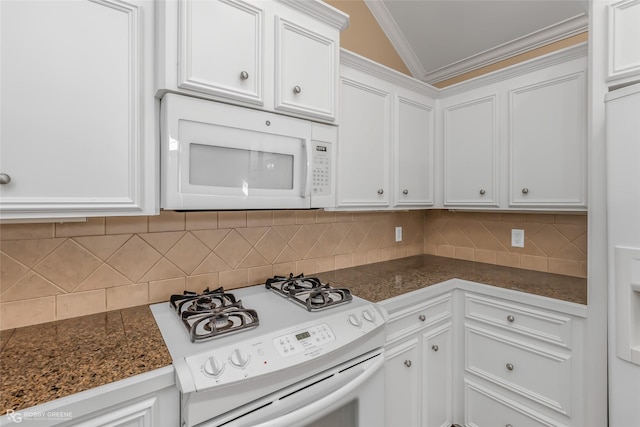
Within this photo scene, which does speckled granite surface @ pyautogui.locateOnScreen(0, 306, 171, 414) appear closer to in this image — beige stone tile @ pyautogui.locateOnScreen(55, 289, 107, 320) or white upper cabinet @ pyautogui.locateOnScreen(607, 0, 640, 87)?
beige stone tile @ pyautogui.locateOnScreen(55, 289, 107, 320)

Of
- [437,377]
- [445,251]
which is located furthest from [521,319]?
[445,251]

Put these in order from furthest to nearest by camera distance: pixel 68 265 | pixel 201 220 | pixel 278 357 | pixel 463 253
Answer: pixel 463 253, pixel 201 220, pixel 68 265, pixel 278 357

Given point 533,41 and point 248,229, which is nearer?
point 248,229

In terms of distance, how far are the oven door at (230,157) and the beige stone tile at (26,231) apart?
19.2 inches

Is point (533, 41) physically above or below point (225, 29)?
above

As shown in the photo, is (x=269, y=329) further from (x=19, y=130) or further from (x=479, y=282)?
(x=479, y=282)

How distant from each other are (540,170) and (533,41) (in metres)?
0.96

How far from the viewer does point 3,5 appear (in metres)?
0.91

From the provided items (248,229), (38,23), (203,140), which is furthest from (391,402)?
(38,23)

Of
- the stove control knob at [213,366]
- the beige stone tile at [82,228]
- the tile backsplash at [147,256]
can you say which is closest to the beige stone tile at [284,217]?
the tile backsplash at [147,256]

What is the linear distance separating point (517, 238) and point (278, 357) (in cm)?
194

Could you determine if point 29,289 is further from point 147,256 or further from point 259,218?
point 259,218

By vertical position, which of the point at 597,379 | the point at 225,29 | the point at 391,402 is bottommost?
the point at 391,402

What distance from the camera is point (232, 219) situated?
1667 millimetres
